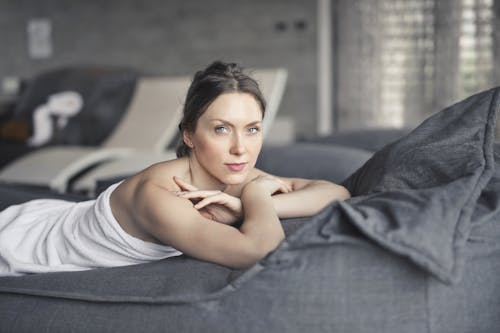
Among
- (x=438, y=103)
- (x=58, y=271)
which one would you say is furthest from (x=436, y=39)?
(x=58, y=271)

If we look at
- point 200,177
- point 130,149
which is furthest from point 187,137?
point 130,149

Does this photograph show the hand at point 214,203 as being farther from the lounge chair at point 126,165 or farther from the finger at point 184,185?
the lounge chair at point 126,165

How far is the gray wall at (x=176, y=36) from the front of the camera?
656cm

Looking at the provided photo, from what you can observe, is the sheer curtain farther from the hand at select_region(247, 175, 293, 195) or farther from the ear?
the ear

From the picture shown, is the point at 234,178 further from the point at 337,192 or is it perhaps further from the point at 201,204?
the point at 337,192

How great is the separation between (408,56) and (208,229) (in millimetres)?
5381

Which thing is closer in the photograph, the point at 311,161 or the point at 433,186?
the point at 433,186

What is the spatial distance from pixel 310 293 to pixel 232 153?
1.19 ft

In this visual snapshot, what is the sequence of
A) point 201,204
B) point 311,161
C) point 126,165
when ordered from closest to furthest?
point 201,204, point 311,161, point 126,165

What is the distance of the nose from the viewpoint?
140cm

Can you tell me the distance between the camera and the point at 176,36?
7035mm

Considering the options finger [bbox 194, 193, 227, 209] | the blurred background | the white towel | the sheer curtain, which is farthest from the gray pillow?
the sheer curtain

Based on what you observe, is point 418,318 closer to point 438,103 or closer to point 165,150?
point 165,150

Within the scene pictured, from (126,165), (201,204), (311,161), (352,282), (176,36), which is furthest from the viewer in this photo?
(176,36)
